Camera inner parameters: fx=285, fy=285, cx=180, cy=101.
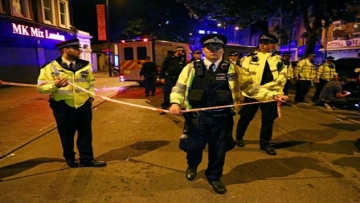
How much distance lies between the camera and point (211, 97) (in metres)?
3.28

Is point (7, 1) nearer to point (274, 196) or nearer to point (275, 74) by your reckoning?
point (275, 74)

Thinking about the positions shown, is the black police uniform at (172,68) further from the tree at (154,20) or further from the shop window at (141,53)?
the tree at (154,20)

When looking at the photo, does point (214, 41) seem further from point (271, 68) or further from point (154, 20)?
point (154, 20)

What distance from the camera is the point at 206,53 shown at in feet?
10.9

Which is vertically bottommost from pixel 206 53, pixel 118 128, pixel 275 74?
pixel 118 128

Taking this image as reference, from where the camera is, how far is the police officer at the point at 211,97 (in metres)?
3.24

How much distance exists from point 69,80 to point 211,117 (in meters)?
1.96

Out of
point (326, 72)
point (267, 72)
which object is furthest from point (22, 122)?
point (326, 72)

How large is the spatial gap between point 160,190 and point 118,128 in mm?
3347

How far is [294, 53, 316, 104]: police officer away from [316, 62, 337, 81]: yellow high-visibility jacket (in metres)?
0.25

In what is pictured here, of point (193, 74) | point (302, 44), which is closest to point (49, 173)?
point (193, 74)

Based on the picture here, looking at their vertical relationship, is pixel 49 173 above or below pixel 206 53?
below

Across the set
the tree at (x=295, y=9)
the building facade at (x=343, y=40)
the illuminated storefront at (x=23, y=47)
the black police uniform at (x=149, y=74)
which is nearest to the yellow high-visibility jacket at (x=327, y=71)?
the tree at (x=295, y=9)

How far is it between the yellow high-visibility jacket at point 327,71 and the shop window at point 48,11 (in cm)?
1708
